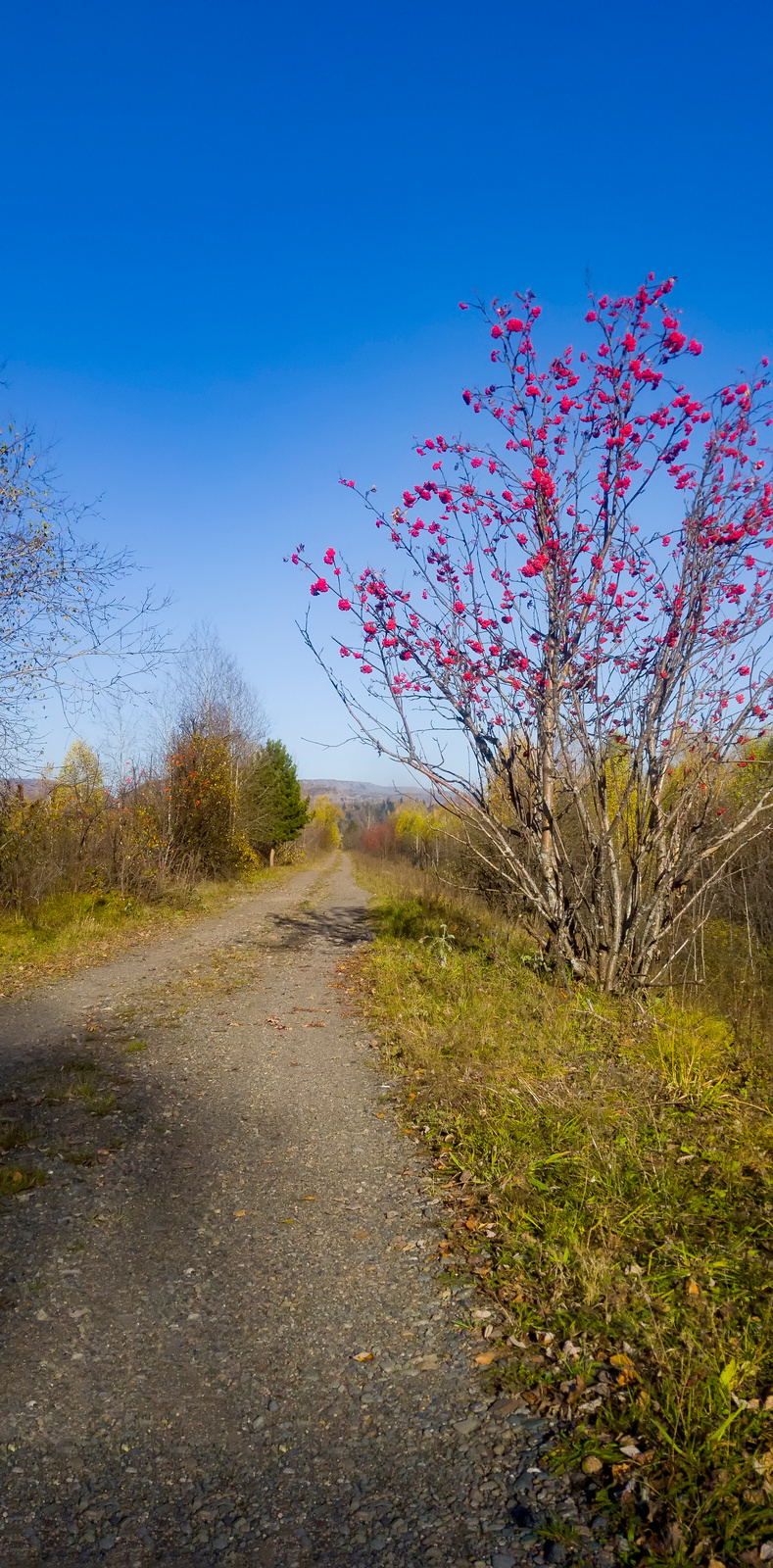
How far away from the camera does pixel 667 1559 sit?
2.05m

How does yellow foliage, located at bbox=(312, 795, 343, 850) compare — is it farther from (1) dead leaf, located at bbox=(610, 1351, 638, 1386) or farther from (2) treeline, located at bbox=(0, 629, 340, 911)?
(1) dead leaf, located at bbox=(610, 1351, 638, 1386)

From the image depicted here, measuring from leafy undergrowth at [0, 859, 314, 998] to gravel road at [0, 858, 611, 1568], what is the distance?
14.4ft

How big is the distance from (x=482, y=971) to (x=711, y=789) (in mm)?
3129

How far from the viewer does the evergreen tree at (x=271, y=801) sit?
27.1 m

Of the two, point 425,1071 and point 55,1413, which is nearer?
point 55,1413

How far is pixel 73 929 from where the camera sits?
1216 centimetres

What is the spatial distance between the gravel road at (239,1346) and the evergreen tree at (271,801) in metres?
20.7

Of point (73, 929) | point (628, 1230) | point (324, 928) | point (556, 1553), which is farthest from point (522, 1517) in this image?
point (324, 928)

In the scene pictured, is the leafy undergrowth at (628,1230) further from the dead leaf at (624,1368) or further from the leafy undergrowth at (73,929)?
the leafy undergrowth at (73,929)

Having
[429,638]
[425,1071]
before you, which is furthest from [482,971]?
[429,638]

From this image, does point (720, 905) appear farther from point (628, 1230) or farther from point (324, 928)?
point (628, 1230)

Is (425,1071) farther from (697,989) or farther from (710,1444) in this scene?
(710,1444)

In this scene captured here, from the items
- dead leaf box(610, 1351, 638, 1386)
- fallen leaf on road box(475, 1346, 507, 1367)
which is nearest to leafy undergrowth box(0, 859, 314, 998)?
fallen leaf on road box(475, 1346, 507, 1367)

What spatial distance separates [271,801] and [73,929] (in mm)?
19119
